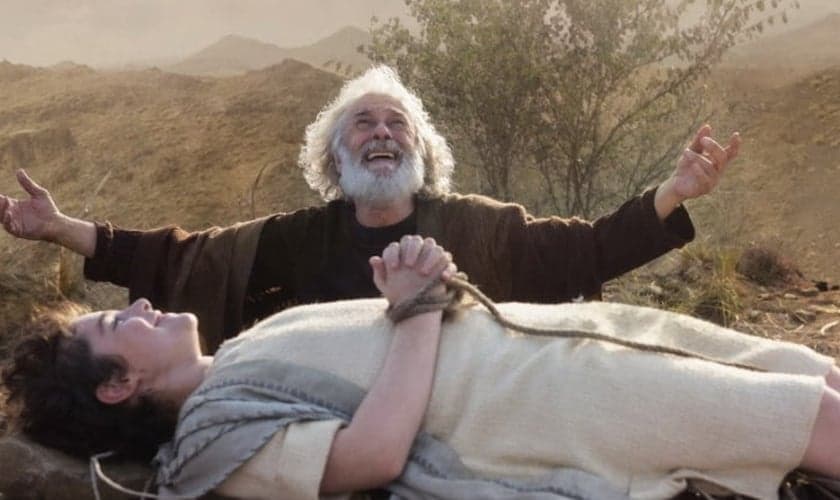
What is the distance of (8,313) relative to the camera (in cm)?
523

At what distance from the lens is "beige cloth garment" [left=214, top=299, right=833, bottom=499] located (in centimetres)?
214

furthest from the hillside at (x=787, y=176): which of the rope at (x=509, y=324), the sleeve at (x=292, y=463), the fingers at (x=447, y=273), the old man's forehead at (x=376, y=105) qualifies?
the sleeve at (x=292, y=463)

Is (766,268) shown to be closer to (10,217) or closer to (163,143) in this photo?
(10,217)

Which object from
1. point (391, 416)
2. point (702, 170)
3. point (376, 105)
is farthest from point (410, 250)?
point (376, 105)

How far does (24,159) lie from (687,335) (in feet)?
48.5

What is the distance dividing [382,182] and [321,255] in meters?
0.37

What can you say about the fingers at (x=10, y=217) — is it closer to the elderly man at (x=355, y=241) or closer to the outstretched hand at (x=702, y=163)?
the elderly man at (x=355, y=241)

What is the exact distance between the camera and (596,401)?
221 centimetres

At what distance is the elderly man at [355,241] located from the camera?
367 centimetres

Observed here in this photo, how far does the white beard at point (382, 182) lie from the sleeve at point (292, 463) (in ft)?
5.49

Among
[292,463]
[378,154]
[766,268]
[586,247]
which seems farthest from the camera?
[766,268]

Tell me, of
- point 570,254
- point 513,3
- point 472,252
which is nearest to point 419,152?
point 472,252

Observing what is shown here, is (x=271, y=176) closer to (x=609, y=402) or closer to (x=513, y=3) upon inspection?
(x=513, y=3)

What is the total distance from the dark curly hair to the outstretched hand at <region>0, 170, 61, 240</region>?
116 cm
